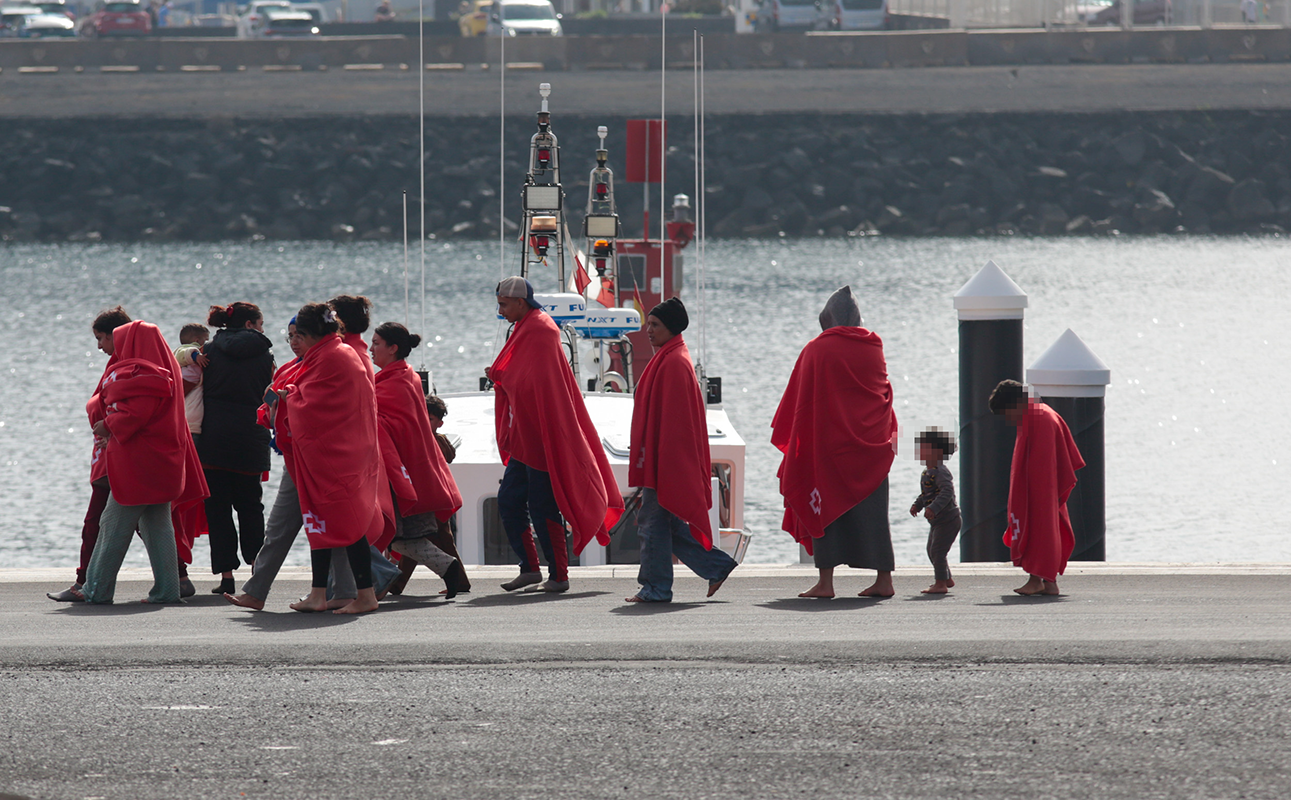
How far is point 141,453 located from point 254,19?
6945cm

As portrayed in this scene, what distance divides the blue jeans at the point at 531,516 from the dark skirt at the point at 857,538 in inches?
49.6

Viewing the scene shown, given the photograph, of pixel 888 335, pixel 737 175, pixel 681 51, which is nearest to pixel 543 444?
pixel 888 335

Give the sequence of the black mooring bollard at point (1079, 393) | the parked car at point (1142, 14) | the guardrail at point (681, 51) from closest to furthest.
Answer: the black mooring bollard at point (1079, 393), the guardrail at point (681, 51), the parked car at point (1142, 14)

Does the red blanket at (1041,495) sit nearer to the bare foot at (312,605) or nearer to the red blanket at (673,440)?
the red blanket at (673,440)

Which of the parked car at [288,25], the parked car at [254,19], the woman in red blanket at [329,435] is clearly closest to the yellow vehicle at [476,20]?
the parked car at [288,25]

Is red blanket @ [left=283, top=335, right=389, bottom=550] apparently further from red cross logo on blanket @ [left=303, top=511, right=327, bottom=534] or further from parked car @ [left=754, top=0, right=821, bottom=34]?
parked car @ [left=754, top=0, right=821, bottom=34]

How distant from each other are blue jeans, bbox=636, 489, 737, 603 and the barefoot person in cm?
41

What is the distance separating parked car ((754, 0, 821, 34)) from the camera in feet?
232

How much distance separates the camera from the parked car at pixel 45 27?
72.2 metres

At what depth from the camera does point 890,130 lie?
7325 centimetres

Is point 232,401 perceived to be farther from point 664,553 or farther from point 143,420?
point 664,553

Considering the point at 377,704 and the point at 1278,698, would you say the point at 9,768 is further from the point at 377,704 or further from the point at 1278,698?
the point at 1278,698

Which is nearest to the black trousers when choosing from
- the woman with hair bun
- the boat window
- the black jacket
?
the woman with hair bun

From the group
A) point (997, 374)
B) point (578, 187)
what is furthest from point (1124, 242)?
point (997, 374)
